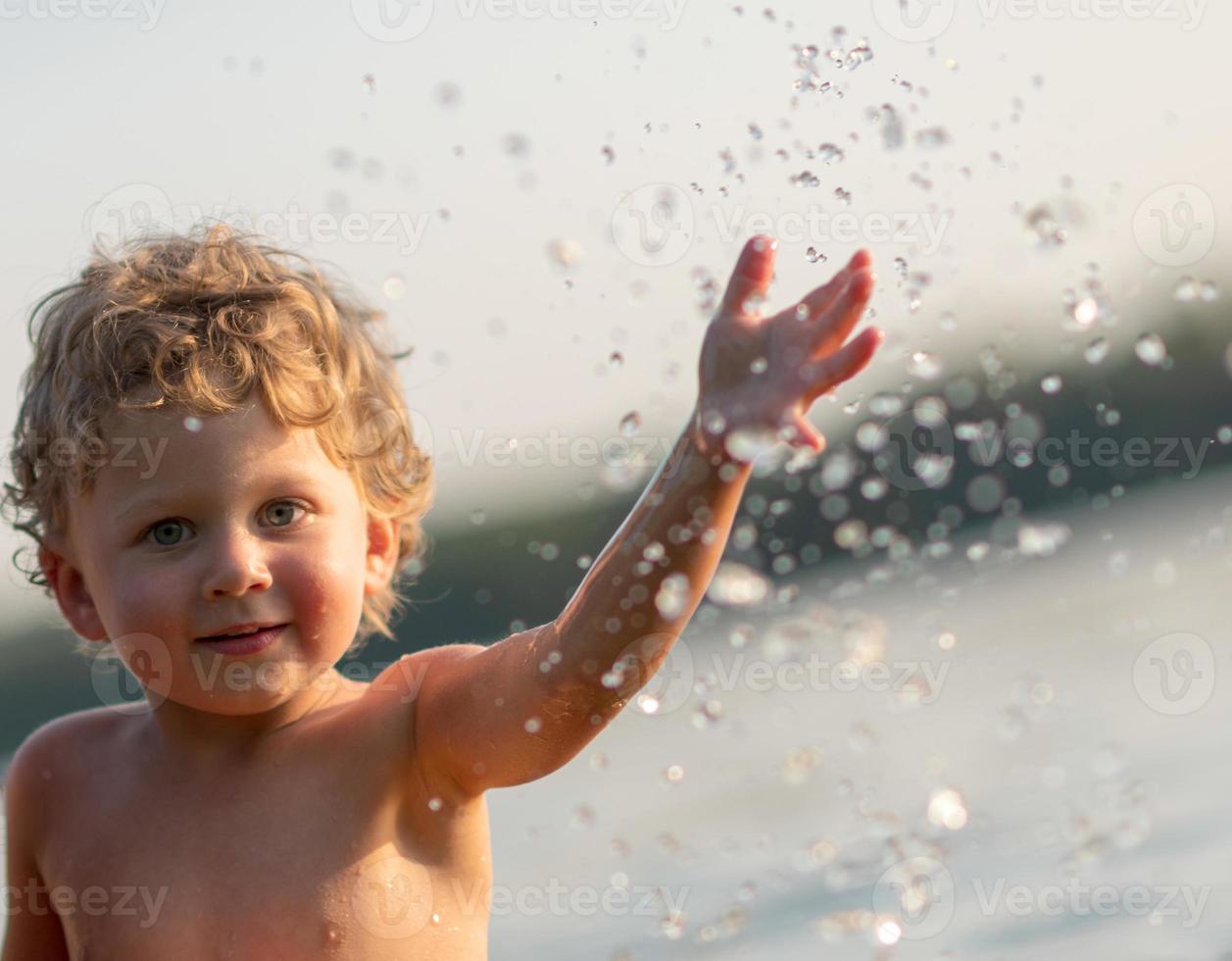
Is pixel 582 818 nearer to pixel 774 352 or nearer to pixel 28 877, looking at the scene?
pixel 28 877

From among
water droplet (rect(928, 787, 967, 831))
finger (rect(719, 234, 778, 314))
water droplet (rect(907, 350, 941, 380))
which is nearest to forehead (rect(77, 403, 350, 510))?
finger (rect(719, 234, 778, 314))

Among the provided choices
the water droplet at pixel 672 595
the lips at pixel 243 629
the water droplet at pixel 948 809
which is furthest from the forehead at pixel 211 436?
the water droplet at pixel 948 809

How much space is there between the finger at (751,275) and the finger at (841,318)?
0.37ft

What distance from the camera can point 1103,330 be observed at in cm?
280

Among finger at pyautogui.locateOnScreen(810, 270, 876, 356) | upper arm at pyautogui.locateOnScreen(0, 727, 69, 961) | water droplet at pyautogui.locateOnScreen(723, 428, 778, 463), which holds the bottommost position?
upper arm at pyautogui.locateOnScreen(0, 727, 69, 961)

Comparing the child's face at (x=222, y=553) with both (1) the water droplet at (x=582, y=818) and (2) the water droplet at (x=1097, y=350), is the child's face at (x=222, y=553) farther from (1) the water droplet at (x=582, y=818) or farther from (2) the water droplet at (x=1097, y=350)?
(1) the water droplet at (x=582, y=818)

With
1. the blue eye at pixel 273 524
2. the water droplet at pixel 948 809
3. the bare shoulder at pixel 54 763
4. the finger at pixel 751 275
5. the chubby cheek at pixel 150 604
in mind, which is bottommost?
the water droplet at pixel 948 809

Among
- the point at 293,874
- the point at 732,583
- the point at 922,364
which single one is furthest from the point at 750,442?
the point at 293,874

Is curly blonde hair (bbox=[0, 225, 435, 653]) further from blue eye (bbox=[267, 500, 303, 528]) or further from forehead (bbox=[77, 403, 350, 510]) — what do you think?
blue eye (bbox=[267, 500, 303, 528])

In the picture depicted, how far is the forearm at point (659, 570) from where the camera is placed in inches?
85.6

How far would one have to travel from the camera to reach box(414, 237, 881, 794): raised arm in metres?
2.10

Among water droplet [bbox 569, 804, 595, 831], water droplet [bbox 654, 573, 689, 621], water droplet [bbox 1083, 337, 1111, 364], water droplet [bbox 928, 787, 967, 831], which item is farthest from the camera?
water droplet [bbox 569, 804, 595, 831]

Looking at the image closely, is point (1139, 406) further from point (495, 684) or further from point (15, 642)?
point (15, 642)

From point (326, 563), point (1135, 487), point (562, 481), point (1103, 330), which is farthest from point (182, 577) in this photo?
point (1135, 487)
